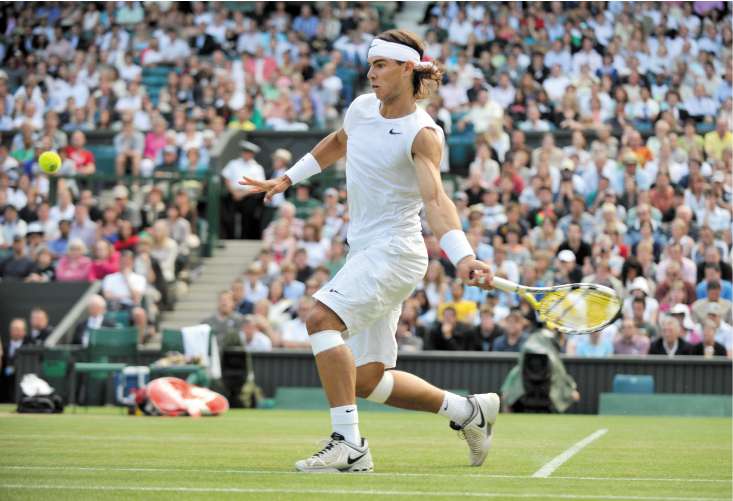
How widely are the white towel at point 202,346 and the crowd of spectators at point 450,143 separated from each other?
20.6 inches

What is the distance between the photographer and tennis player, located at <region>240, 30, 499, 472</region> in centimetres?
723

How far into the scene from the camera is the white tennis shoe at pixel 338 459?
7238mm

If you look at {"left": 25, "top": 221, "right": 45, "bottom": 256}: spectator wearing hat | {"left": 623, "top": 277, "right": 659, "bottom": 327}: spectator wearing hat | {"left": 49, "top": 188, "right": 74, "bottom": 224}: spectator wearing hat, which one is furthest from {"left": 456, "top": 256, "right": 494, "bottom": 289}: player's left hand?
{"left": 49, "top": 188, "right": 74, "bottom": 224}: spectator wearing hat

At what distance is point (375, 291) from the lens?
23.9ft

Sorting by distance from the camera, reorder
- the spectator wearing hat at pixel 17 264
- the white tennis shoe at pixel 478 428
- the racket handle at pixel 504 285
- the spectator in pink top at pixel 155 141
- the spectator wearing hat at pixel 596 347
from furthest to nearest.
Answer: the spectator in pink top at pixel 155 141, the spectator wearing hat at pixel 17 264, the spectator wearing hat at pixel 596 347, the white tennis shoe at pixel 478 428, the racket handle at pixel 504 285

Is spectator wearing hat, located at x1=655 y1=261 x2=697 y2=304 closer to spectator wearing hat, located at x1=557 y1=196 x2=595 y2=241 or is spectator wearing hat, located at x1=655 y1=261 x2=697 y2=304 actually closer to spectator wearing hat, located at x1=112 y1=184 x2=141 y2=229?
spectator wearing hat, located at x1=557 y1=196 x2=595 y2=241

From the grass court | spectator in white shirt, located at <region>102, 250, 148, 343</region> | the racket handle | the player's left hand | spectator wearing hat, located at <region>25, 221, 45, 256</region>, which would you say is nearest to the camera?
the grass court

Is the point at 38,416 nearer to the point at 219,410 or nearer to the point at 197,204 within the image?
the point at 219,410

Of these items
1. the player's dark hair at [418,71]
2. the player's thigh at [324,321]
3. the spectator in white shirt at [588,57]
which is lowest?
the player's thigh at [324,321]

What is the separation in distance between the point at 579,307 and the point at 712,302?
35.5ft

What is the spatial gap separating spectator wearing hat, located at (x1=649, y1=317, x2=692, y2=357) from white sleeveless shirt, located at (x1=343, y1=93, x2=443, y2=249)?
393 inches

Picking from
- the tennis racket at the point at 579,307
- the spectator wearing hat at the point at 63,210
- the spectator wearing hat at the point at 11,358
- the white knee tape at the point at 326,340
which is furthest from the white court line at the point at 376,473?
the spectator wearing hat at the point at 63,210

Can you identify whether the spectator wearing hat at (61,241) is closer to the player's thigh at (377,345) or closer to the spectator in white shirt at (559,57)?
the spectator in white shirt at (559,57)

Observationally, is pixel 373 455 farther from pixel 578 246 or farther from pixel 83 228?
pixel 83 228
